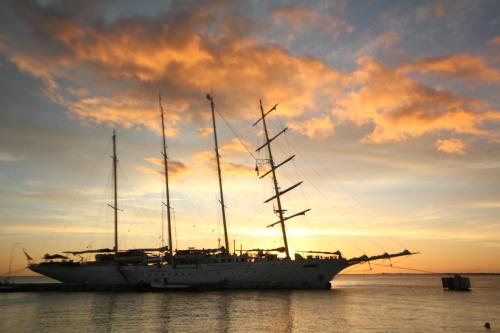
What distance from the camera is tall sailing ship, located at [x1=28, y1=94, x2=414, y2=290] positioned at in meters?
60.1

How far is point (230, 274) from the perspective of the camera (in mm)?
61875

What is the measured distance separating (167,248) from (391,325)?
143 feet

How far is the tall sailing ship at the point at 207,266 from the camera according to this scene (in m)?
60.1

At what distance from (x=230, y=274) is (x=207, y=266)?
12.7 ft

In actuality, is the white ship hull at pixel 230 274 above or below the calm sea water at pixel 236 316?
above

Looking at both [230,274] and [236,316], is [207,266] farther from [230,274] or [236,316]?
[236,316]

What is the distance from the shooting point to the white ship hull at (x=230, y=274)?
5988 centimetres

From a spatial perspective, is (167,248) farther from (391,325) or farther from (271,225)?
(391,325)

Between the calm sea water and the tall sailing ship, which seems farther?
the tall sailing ship

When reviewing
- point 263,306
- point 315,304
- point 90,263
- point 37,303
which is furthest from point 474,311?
point 90,263

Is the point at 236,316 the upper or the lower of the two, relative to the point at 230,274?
lower

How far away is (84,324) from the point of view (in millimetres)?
32344

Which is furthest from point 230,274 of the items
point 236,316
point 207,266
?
point 236,316

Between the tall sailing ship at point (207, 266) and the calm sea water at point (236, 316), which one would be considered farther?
the tall sailing ship at point (207, 266)
